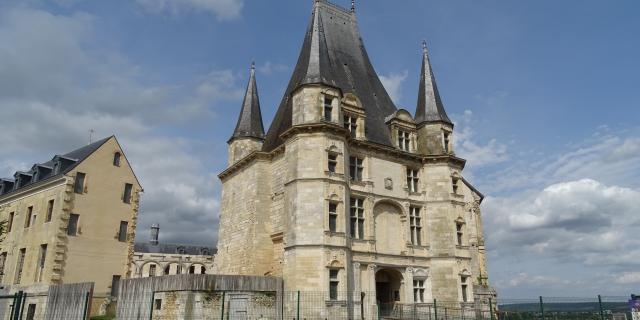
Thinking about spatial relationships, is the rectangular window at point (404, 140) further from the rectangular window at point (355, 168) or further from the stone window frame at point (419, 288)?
the stone window frame at point (419, 288)

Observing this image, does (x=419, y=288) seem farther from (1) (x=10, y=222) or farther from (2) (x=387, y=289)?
(1) (x=10, y=222)

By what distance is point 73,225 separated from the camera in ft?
87.4

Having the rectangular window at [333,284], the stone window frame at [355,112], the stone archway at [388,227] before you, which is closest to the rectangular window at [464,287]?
the stone archway at [388,227]

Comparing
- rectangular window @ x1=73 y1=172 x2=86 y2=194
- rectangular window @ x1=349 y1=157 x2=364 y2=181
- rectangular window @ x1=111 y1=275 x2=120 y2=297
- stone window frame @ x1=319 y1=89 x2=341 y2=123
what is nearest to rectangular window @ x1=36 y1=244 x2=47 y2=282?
rectangular window @ x1=73 y1=172 x2=86 y2=194

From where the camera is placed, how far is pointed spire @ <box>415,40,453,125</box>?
28891 mm

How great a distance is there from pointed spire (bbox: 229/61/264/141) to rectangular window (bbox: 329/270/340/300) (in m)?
12.0

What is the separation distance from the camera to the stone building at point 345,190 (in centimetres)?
2222

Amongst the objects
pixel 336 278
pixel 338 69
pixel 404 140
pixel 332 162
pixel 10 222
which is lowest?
pixel 336 278

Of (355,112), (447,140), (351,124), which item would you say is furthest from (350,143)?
(447,140)

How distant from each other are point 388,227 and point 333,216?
4334 mm

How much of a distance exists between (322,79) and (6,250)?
22.6 meters

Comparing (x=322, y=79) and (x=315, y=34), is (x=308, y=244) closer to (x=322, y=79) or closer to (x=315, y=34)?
(x=322, y=79)

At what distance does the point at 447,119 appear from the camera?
29.0 m

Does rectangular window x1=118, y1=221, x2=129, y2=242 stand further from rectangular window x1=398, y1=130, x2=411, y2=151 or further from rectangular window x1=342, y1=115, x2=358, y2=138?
rectangular window x1=398, y1=130, x2=411, y2=151
